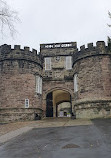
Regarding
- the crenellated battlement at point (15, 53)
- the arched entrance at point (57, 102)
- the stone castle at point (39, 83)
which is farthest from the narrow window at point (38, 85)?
the crenellated battlement at point (15, 53)

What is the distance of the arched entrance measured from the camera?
21891 mm

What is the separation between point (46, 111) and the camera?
21.4 metres

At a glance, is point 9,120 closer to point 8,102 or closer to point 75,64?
point 8,102

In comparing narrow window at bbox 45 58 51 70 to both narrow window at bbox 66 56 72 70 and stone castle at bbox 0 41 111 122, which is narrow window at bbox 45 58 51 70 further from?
narrow window at bbox 66 56 72 70

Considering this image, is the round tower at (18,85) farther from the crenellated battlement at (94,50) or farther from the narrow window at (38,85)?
the crenellated battlement at (94,50)

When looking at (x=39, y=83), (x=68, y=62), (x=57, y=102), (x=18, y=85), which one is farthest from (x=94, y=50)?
(x=57, y=102)

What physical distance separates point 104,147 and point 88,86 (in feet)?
37.5

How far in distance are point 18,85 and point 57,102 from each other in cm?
1316

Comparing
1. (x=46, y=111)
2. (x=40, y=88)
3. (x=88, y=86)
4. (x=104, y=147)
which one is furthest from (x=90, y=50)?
(x=104, y=147)

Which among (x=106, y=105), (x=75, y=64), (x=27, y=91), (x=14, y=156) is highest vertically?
(x=75, y=64)

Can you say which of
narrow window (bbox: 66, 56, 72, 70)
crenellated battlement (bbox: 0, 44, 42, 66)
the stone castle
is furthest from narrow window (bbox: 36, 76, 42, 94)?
narrow window (bbox: 66, 56, 72, 70)

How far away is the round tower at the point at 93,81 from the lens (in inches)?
651

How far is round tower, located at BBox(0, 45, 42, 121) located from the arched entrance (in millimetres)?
2107

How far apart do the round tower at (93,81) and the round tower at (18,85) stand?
454cm
